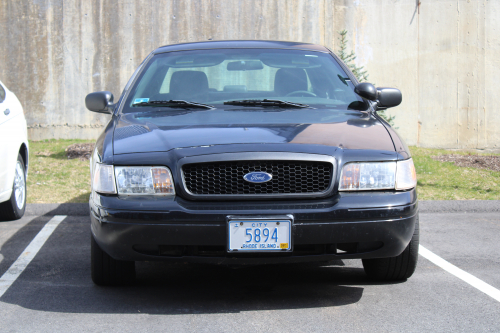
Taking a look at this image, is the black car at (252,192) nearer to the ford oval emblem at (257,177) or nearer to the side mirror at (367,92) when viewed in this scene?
the ford oval emblem at (257,177)

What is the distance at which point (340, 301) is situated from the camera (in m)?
3.35

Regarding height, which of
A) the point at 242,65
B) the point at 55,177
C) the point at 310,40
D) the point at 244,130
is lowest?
the point at 55,177

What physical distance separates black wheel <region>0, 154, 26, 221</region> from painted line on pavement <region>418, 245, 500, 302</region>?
3910 mm

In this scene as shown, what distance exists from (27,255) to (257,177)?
8.01ft

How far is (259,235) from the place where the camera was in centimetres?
291

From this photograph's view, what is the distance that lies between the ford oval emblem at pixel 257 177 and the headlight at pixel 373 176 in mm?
388

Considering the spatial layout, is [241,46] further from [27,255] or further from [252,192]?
[27,255]

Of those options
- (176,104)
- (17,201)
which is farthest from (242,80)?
(17,201)

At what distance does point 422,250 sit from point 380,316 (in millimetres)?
1752

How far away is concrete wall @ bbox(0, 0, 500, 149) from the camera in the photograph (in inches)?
466

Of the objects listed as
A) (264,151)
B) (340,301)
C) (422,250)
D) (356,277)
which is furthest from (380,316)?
A: (422,250)

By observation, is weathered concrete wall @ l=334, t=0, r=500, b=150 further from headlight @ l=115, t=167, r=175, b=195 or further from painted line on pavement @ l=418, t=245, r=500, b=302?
headlight @ l=115, t=167, r=175, b=195

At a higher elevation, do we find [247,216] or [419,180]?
[247,216]

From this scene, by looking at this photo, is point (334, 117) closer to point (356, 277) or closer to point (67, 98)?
point (356, 277)
